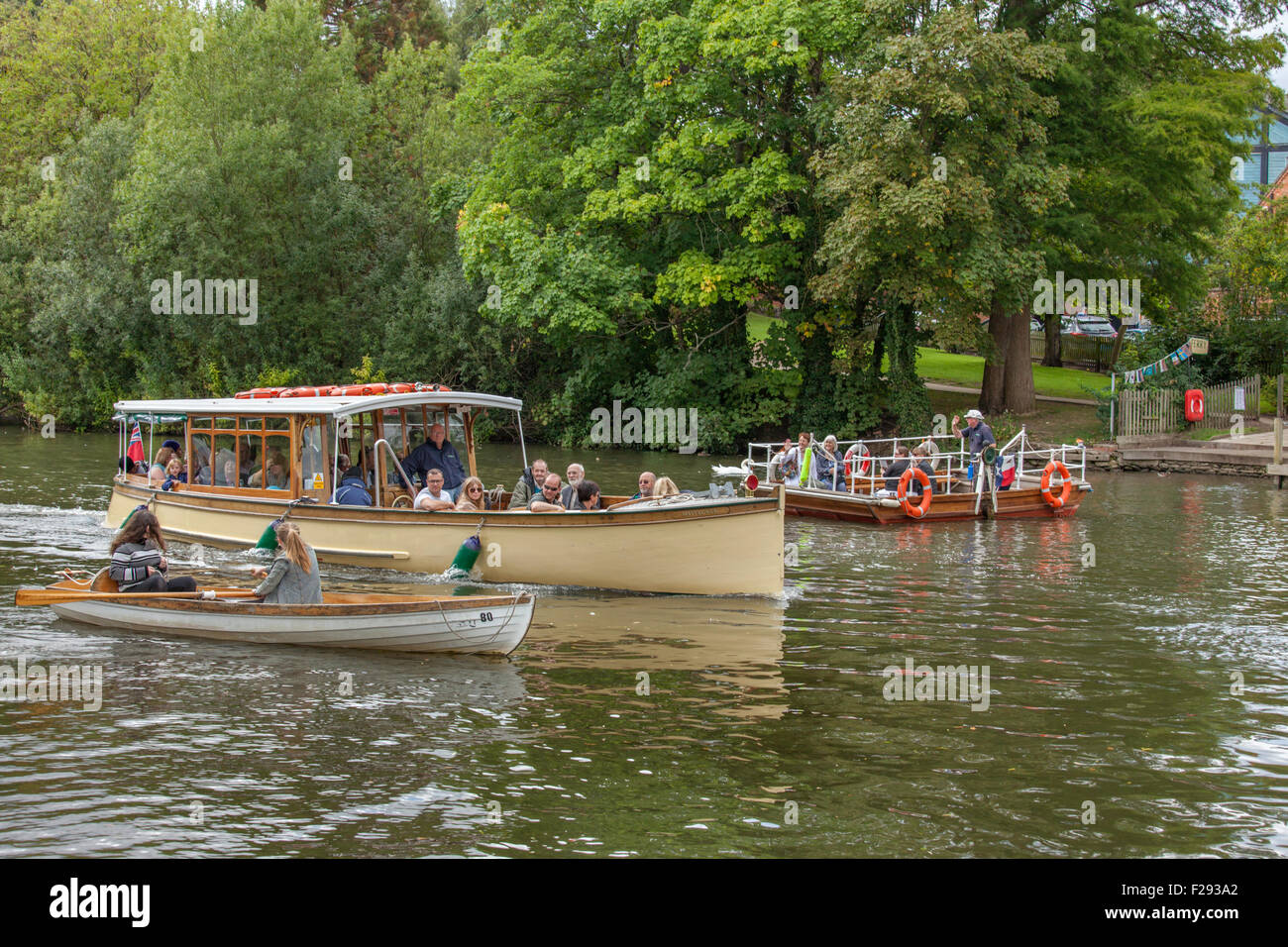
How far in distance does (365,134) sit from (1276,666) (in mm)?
48405

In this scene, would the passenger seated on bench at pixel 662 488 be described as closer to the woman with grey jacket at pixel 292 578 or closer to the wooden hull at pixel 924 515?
the woman with grey jacket at pixel 292 578

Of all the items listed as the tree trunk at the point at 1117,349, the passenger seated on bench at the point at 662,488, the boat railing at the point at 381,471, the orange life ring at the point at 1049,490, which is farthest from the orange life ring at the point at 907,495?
the tree trunk at the point at 1117,349

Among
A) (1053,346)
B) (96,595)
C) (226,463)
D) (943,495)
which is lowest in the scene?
(96,595)

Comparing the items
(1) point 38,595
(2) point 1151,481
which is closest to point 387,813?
(1) point 38,595

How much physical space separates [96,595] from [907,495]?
1576 cm

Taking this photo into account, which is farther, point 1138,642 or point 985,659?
point 1138,642

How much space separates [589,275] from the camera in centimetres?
4016

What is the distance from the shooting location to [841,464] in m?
27.2

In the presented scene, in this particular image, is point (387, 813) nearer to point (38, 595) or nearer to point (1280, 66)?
point (38, 595)

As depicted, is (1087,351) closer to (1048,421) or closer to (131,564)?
(1048,421)

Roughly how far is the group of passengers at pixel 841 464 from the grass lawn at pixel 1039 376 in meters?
18.8

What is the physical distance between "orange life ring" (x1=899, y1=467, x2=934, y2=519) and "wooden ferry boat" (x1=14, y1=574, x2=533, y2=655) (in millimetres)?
13157

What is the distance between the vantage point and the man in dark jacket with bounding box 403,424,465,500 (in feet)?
66.2

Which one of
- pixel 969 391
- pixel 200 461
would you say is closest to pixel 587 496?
pixel 200 461
